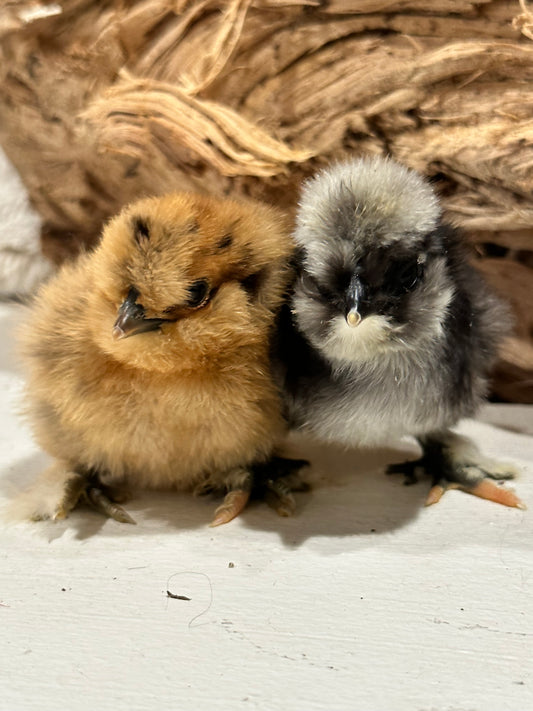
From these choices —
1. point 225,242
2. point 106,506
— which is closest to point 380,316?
point 225,242

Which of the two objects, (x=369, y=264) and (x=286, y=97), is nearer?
(x=369, y=264)

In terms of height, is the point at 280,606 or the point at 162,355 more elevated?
the point at 162,355

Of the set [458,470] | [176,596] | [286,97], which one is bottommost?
[458,470]

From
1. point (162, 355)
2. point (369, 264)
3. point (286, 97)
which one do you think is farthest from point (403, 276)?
point (286, 97)

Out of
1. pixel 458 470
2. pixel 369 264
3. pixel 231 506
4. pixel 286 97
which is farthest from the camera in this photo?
pixel 286 97

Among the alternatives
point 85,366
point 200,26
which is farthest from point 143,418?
point 200,26

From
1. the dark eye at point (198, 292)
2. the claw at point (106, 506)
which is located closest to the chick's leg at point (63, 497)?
the claw at point (106, 506)

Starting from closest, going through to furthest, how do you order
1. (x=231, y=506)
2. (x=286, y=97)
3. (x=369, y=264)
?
(x=369, y=264)
(x=231, y=506)
(x=286, y=97)

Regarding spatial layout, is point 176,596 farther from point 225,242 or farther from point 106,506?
point 225,242
